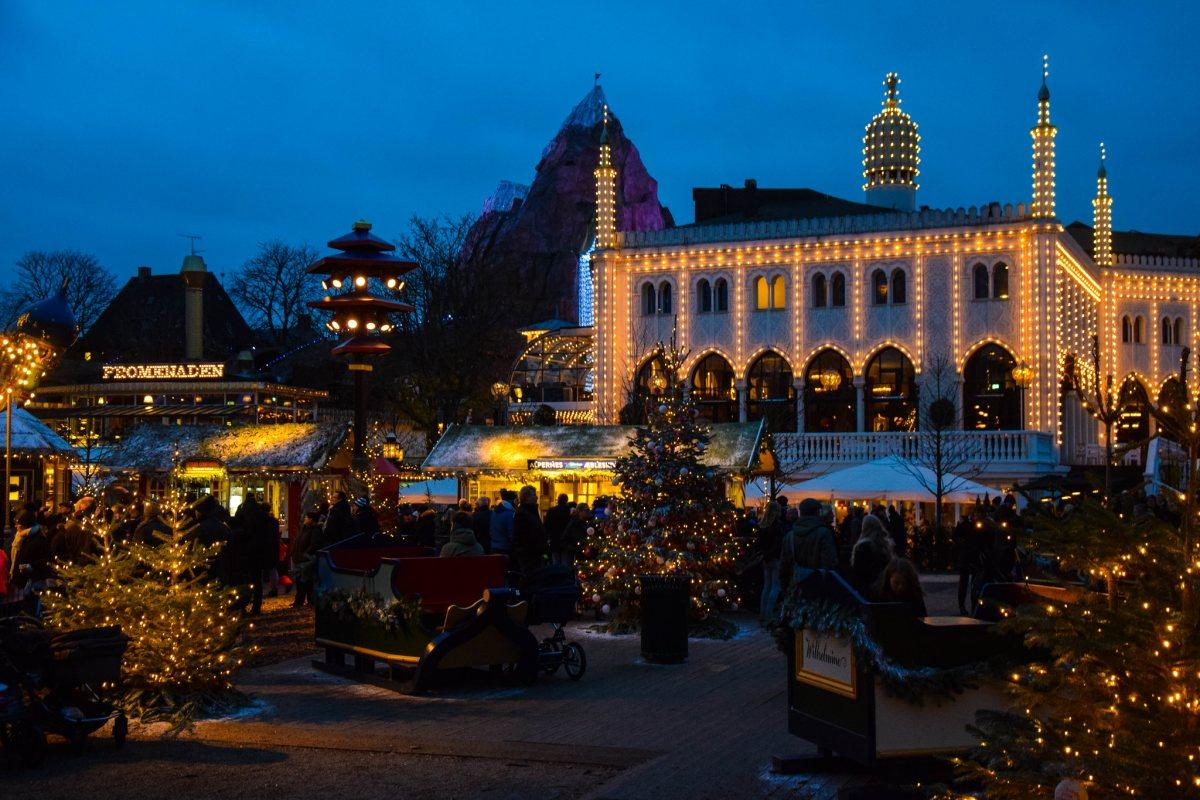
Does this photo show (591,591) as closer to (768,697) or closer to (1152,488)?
(768,697)

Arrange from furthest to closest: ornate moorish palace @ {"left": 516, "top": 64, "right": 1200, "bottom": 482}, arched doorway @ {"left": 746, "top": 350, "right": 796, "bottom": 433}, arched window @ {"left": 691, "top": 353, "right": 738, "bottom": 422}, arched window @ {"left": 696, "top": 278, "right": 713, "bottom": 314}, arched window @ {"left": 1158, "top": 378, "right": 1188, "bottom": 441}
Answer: arched window @ {"left": 696, "top": 278, "right": 713, "bottom": 314} < arched window @ {"left": 691, "top": 353, "right": 738, "bottom": 422} < arched doorway @ {"left": 746, "top": 350, "right": 796, "bottom": 433} < ornate moorish palace @ {"left": 516, "top": 64, "right": 1200, "bottom": 482} < arched window @ {"left": 1158, "top": 378, "right": 1188, "bottom": 441}

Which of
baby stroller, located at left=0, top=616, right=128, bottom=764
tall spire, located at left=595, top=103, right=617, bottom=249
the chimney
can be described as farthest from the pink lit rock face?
baby stroller, located at left=0, top=616, right=128, bottom=764

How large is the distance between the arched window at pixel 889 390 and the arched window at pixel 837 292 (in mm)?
2136

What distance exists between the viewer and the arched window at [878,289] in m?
45.1

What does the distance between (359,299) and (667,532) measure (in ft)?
22.8

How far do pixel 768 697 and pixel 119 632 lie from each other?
17.6 feet

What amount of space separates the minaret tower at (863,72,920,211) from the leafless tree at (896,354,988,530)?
14.1m

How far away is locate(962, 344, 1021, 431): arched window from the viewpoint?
43.4 m

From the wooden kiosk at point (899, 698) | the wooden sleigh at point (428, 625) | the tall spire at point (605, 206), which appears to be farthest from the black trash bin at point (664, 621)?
the tall spire at point (605, 206)

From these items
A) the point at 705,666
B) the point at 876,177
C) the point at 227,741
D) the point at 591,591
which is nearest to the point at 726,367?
the point at 876,177

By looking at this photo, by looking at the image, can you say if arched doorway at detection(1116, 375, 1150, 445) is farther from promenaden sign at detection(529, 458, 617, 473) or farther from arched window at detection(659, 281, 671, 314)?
promenaden sign at detection(529, 458, 617, 473)

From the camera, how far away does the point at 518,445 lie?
29766 mm

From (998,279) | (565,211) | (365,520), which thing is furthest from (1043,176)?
(565,211)

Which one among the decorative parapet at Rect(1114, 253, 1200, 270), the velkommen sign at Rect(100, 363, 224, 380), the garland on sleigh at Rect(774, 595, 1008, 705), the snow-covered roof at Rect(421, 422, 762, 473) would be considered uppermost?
the decorative parapet at Rect(1114, 253, 1200, 270)
